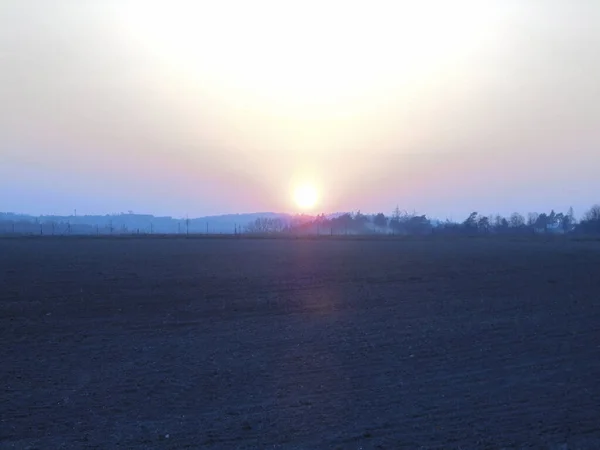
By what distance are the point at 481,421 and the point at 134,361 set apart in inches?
317

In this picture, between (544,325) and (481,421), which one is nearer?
(481,421)

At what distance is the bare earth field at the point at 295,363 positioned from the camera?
1125 centimetres

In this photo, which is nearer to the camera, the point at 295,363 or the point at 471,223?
the point at 295,363

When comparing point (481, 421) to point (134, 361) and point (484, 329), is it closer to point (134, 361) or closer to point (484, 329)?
point (134, 361)

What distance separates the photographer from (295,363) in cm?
1605

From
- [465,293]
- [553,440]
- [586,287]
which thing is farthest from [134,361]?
[586,287]

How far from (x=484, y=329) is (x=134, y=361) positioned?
388 inches

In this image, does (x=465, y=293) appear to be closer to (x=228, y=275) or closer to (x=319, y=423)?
(x=228, y=275)

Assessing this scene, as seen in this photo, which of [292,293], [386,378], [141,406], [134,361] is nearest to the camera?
[141,406]

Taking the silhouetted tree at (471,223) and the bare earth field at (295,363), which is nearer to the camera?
the bare earth field at (295,363)

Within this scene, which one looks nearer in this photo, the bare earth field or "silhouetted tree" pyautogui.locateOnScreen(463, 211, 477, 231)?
the bare earth field

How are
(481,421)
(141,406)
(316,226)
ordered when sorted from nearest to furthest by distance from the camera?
(481,421) → (141,406) → (316,226)

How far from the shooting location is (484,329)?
67.8 ft

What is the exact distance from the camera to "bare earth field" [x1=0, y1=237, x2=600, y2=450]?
11250mm
